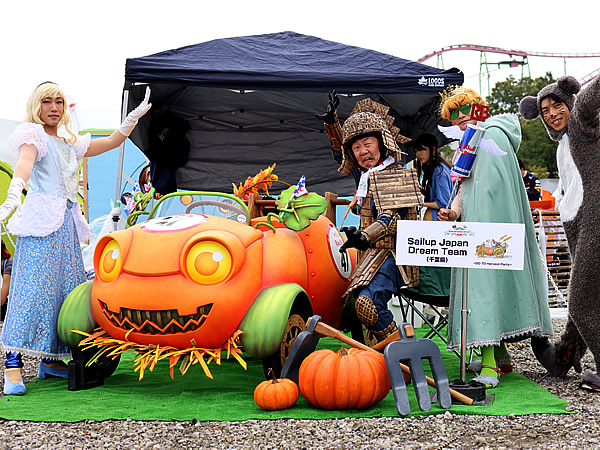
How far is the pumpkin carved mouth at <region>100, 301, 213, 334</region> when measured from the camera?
3.29 metres

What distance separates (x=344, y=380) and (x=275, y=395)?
385mm

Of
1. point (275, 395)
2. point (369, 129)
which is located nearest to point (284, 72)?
point (369, 129)

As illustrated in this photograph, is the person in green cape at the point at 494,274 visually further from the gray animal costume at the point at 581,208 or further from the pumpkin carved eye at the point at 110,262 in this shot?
the pumpkin carved eye at the point at 110,262

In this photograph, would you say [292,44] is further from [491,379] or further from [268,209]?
[491,379]

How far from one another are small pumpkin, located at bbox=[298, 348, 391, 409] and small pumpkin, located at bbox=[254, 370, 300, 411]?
80mm

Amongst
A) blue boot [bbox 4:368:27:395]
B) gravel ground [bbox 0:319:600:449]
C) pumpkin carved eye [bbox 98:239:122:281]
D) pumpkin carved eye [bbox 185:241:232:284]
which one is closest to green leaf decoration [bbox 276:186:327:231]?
pumpkin carved eye [bbox 185:241:232:284]

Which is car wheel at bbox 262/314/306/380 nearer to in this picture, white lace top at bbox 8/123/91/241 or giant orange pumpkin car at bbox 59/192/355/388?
giant orange pumpkin car at bbox 59/192/355/388

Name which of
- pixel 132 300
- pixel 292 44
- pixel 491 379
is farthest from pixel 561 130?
pixel 292 44

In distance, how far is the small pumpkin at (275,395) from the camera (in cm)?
325

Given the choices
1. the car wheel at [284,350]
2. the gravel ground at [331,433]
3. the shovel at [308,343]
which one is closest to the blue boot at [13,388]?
the gravel ground at [331,433]

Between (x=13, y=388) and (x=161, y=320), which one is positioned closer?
(x=161, y=320)

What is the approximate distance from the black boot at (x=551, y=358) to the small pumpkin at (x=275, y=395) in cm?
176

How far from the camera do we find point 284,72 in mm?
5109

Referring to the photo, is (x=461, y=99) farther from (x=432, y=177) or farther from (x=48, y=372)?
(x=48, y=372)
